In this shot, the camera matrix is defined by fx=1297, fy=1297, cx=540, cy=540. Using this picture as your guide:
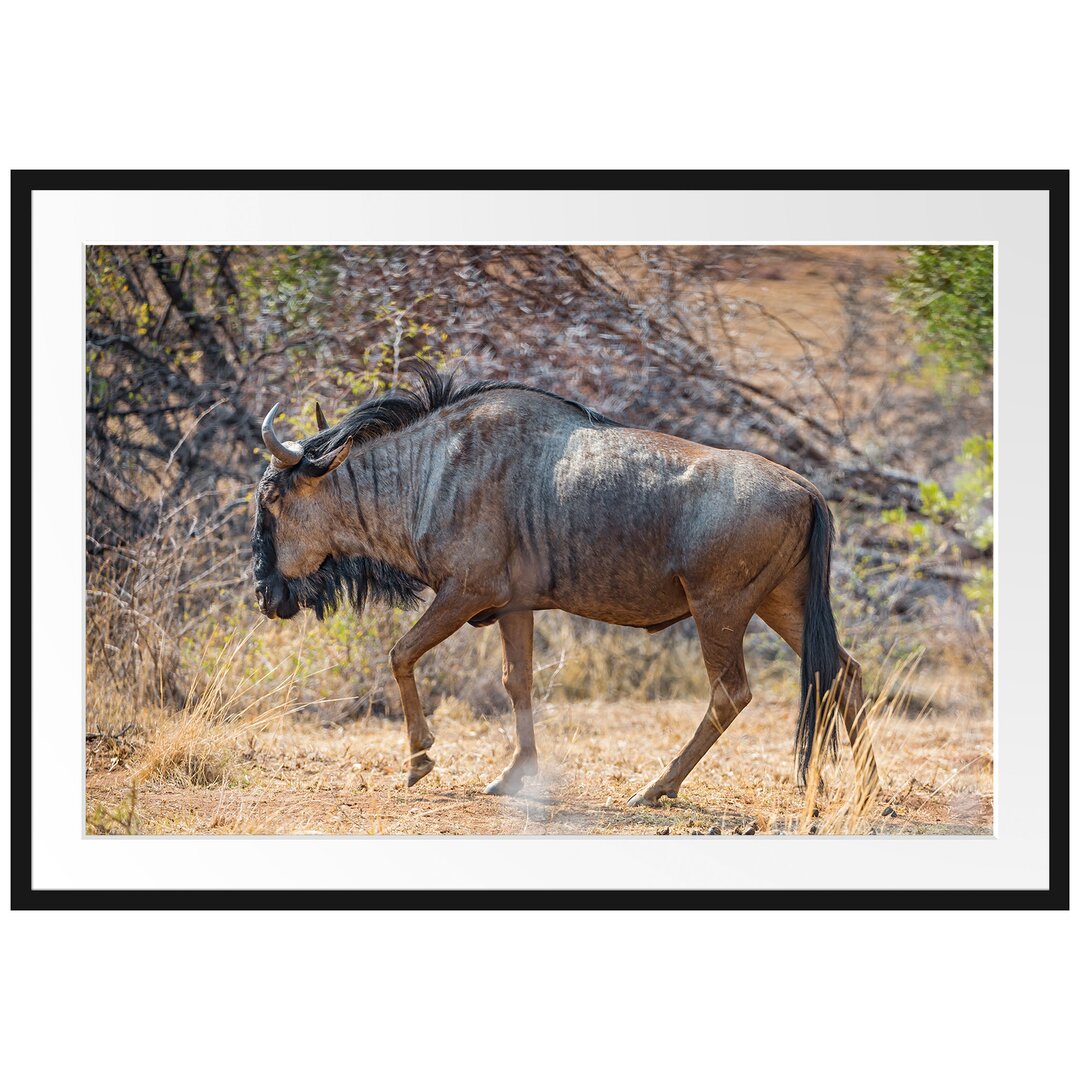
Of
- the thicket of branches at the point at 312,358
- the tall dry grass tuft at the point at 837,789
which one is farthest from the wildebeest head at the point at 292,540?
the tall dry grass tuft at the point at 837,789

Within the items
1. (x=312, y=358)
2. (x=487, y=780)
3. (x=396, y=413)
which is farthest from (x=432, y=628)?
(x=312, y=358)

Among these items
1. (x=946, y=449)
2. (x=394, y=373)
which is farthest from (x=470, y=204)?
(x=946, y=449)

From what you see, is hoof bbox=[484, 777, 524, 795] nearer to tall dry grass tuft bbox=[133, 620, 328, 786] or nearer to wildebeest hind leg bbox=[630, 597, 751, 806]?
wildebeest hind leg bbox=[630, 597, 751, 806]

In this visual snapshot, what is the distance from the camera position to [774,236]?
566 cm

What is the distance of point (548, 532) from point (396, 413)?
1.00m

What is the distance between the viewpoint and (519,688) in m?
6.78

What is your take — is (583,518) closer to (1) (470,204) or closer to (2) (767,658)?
(1) (470,204)

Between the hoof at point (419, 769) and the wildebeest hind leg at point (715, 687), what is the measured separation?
1046mm

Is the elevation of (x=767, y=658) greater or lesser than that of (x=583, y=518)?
lesser

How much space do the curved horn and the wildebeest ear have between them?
85 millimetres

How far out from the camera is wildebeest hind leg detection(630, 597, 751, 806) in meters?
6.19

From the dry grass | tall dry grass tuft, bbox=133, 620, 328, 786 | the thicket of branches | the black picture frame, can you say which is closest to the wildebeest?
the dry grass

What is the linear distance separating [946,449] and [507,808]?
25.8ft

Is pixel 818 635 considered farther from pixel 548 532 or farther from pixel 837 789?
pixel 548 532
